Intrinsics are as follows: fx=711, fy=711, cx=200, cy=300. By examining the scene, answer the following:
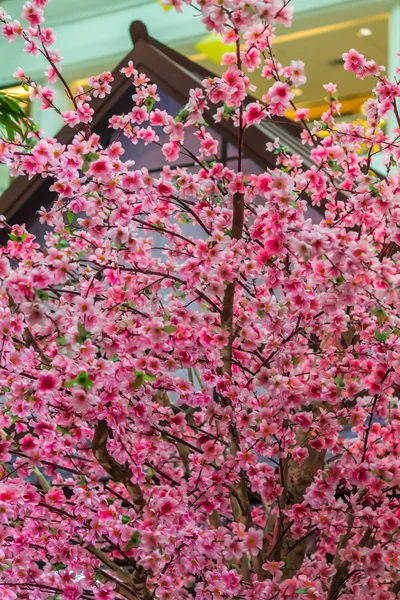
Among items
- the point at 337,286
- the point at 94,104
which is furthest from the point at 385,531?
the point at 94,104

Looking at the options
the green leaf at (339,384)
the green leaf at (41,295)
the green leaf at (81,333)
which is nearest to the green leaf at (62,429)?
the green leaf at (81,333)

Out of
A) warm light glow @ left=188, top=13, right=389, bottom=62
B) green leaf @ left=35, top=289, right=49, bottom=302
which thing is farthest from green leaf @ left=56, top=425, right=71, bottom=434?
warm light glow @ left=188, top=13, right=389, bottom=62

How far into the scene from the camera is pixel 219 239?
2229 millimetres

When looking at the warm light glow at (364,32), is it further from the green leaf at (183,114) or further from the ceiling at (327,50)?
the green leaf at (183,114)

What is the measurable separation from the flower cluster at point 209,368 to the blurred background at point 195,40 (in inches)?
203

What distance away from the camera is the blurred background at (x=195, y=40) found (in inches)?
294

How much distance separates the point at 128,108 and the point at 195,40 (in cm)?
329

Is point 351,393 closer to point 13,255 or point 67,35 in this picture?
point 13,255

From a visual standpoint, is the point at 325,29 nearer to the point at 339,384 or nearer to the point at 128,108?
the point at 128,108

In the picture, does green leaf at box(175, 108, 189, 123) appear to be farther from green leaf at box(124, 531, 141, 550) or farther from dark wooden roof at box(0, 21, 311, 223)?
dark wooden roof at box(0, 21, 311, 223)

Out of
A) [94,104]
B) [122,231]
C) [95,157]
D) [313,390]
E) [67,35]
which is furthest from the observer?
[67,35]

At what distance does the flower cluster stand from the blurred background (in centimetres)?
515

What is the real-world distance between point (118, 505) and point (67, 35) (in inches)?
307

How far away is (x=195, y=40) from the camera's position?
27.2ft
